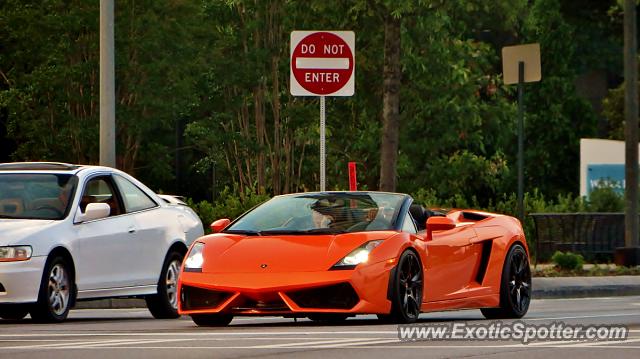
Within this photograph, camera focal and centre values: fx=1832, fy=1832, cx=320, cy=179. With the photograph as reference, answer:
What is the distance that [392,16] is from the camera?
2758 centimetres

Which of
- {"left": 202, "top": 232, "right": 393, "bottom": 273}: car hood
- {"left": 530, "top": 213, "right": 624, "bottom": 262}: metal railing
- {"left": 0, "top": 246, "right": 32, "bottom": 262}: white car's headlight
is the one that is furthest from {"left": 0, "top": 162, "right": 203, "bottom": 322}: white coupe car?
{"left": 530, "top": 213, "right": 624, "bottom": 262}: metal railing

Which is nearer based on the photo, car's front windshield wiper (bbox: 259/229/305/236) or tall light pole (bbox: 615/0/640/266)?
car's front windshield wiper (bbox: 259/229/305/236)

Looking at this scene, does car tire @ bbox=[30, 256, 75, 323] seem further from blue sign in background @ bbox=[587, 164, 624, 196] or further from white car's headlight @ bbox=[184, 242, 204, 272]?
blue sign in background @ bbox=[587, 164, 624, 196]

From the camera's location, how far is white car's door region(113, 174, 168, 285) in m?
18.0

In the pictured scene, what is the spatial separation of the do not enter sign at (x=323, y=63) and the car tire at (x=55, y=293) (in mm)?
5797

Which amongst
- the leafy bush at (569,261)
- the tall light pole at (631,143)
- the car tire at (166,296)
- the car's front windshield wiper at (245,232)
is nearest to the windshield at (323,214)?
the car's front windshield wiper at (245,232)

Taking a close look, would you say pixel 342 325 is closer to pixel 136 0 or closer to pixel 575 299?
pixel 575 299

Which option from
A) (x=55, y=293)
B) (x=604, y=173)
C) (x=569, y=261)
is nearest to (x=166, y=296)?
(x=55, y=293)

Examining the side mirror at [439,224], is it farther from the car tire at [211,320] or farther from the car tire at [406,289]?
the car tire at [211,320]

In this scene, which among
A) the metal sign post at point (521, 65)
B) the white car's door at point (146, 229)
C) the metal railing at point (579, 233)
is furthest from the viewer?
the metal railing at point (579, 233)

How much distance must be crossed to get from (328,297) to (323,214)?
1.27 meters

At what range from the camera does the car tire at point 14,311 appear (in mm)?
16250

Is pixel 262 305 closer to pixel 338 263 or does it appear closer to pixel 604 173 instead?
pixel 338 263

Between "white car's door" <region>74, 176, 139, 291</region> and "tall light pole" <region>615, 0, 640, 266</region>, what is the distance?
1224 cm
